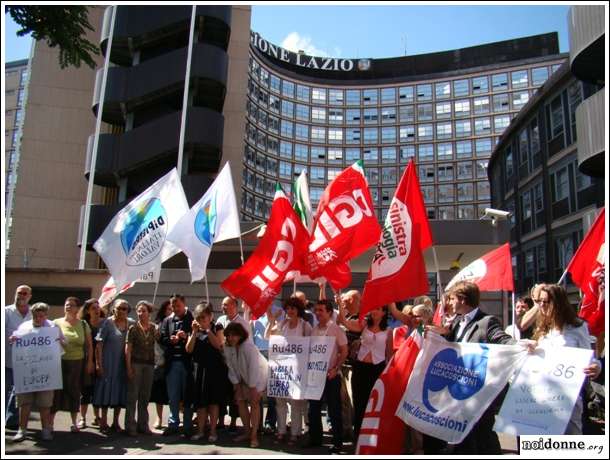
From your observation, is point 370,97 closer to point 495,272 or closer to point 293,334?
point 495,272

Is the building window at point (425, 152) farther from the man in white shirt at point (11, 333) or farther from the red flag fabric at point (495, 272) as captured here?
the man in white shirt at point (11, 333)

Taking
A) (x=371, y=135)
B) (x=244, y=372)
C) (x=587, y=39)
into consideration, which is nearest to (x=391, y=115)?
(x=371, y=135)

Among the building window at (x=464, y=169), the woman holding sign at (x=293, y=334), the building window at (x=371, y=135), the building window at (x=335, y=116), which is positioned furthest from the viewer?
the building window at (x=335, y=116)

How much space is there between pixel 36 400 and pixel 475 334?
581 cm

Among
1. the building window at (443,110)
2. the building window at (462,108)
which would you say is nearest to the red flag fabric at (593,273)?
the building window at (462,108)

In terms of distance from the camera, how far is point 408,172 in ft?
24.5

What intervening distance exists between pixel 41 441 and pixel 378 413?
445 cm

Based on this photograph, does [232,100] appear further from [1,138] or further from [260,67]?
Answer: [260,67]

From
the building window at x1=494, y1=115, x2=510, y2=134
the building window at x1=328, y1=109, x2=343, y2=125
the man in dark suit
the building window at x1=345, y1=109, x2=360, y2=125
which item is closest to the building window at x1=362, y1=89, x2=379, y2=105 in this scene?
the building window at x1=345, y1=109, x2=360, y2=125

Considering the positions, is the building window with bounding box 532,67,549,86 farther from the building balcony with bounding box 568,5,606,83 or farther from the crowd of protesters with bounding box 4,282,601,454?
the crowd of protesters with bounding box 4,282,601,454

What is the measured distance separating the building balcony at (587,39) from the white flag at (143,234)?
16454mm

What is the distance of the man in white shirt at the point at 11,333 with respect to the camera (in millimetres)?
7895

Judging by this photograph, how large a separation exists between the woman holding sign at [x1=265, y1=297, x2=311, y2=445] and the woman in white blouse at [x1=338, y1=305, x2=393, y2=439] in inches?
32.7

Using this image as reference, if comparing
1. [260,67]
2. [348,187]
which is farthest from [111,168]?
[260,67]
